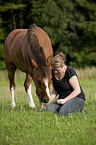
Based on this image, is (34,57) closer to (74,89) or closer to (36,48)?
(36,48)

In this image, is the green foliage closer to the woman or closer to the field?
the woman

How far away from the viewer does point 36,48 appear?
5.69 m

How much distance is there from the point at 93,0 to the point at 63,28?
6628 millimetres

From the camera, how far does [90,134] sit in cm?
369

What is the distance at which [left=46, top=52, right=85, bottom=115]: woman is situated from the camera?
16.4 feet

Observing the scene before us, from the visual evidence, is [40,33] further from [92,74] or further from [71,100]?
[92,74]

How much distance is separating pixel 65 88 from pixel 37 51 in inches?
43.2

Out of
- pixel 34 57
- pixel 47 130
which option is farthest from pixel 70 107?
pixel 34 57

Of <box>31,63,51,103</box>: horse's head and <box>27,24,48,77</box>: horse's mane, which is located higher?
<box>27,24,48,77</box>: horse's mane

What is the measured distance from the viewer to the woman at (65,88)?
5004 mm

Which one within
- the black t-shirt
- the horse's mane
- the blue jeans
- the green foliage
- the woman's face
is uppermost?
the horse's mane

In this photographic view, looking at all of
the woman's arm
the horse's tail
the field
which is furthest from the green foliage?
the field

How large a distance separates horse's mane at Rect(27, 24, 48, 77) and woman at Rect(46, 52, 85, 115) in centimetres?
28

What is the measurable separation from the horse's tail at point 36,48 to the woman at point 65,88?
360mm
